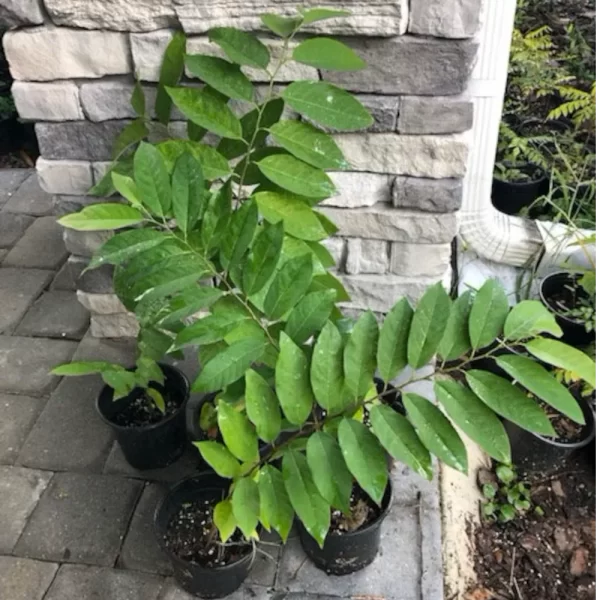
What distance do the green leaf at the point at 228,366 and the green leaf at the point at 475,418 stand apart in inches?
11.8

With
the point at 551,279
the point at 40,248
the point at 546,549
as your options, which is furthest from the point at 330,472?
the point at 40,248

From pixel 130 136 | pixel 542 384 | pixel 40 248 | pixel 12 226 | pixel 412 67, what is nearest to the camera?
pixel 542 384

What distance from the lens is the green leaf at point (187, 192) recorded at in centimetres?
113

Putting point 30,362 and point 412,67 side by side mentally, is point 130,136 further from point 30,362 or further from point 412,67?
point 30,362

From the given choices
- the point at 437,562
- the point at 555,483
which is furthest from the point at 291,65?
the point at 555,483

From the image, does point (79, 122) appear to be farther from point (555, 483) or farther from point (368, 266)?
point (555, 483)

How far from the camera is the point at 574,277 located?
2.18m

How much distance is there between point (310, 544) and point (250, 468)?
0.39 meters

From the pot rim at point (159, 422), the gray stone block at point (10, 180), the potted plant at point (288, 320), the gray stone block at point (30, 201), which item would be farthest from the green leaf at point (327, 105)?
the gray stone block at point (10, 180)

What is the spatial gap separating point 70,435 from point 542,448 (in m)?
1.27

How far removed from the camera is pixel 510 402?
0.98 meters

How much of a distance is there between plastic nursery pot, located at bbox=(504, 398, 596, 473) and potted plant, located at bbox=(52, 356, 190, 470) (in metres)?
0.90

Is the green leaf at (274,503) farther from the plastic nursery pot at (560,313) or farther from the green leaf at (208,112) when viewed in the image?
the plastic nursery pot at (560,313)

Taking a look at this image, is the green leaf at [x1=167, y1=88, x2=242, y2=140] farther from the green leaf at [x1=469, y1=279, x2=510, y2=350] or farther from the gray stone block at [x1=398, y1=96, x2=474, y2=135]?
the green leaf at [x1=469, y1=279, x2=510, y2=350]
